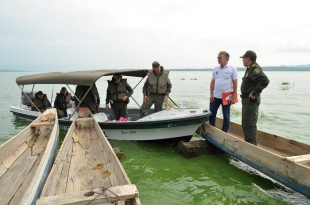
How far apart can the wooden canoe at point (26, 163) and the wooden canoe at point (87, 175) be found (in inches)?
6.2

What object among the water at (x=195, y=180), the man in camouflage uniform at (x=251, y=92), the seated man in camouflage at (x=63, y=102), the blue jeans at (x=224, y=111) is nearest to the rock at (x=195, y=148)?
the water at (x=195, y=180)

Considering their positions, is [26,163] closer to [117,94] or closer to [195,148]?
[117,94]

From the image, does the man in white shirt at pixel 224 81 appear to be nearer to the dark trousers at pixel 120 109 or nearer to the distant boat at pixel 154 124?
the distant boat at pixel 154 124

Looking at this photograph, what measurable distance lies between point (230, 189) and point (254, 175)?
88cm

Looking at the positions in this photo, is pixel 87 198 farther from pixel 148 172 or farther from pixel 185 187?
pixel 148 172

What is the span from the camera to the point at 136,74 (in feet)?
28.0

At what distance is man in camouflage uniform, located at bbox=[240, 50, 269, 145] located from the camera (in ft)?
16.3

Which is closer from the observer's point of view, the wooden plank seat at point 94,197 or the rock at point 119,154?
the wooden plank seat at point 94,197

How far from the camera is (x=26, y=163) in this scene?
478cm

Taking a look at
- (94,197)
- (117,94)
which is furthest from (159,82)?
(94,197)

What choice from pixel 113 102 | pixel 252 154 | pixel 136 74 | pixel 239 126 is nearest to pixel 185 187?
pixel 252 154

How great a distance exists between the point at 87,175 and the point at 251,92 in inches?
142

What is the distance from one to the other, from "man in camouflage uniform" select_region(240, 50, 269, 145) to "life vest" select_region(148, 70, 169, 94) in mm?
2381

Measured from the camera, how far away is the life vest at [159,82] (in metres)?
6.97
